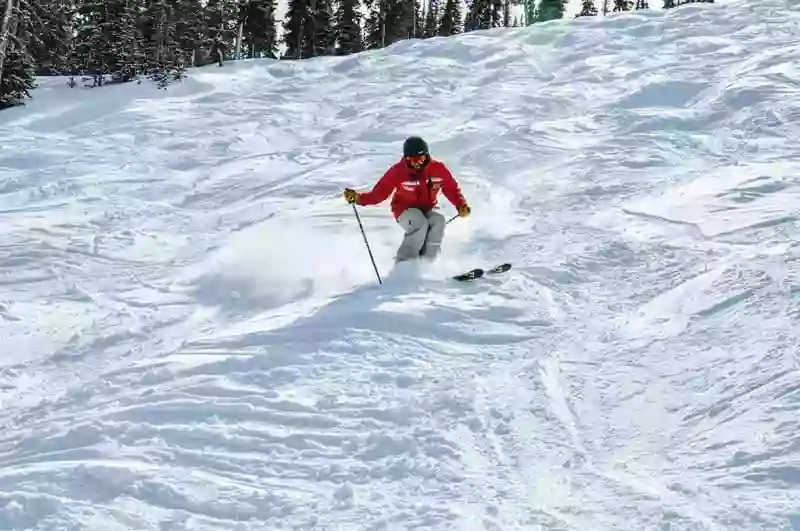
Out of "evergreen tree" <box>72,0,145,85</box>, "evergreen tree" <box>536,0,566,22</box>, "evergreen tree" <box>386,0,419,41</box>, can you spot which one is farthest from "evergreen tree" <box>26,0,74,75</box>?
"evergreen tree" <box>536,0,566,22</box>

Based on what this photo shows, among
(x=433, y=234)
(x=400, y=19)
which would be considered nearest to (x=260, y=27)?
(x=400, y=19)

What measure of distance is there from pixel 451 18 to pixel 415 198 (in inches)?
1781

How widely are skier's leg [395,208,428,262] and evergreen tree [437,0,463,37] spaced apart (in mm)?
44553

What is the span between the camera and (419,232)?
8086 mm

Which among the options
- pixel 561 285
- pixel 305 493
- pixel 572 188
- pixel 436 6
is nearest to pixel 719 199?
pixel 572 188

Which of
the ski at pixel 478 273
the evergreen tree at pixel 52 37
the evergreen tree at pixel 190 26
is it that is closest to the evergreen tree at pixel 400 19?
the evergreen tree at pixel 190 26

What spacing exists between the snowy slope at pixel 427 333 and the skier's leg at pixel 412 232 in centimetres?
37

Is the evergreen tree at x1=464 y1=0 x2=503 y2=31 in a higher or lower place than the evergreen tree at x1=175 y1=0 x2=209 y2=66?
higher

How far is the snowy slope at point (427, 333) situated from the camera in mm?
3855

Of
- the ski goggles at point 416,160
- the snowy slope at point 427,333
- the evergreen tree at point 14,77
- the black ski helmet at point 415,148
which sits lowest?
the snowy slope at point 427,333

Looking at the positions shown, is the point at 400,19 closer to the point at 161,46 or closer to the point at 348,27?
the point at 348,27

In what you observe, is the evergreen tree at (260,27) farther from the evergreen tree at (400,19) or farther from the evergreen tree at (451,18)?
the evergreen tree at (451,18)

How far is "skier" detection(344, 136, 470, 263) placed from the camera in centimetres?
809

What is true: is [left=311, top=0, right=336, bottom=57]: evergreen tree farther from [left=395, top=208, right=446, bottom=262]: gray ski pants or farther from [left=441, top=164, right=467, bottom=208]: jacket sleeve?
[left=395, top=208, right=446, bottom=262]: gray ski pants
